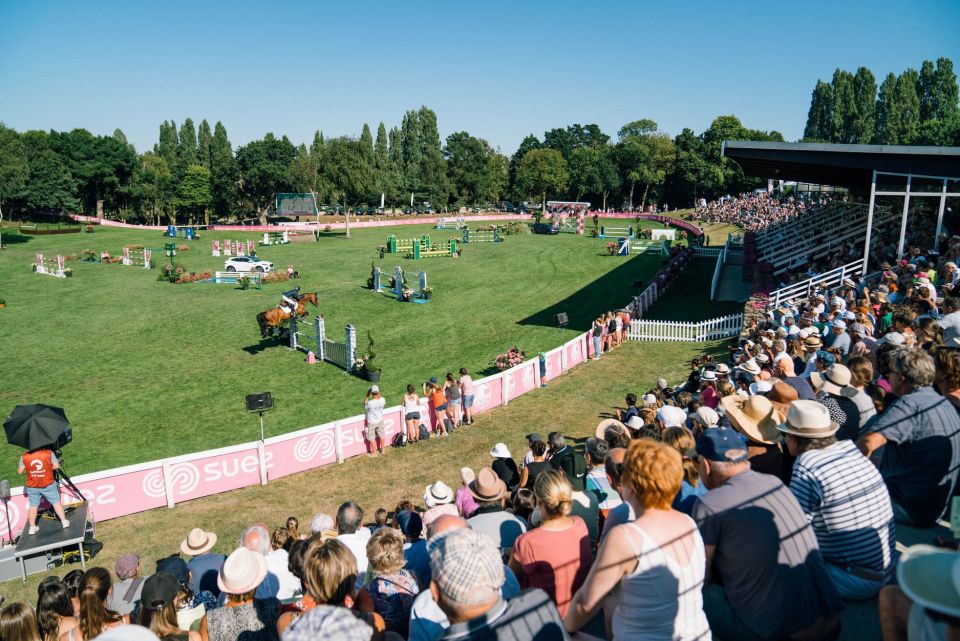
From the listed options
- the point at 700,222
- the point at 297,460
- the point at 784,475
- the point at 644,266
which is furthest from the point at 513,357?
the point at 700,222

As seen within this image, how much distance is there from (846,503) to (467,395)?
1199 centimetres

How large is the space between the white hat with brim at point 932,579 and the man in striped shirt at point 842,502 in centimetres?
157

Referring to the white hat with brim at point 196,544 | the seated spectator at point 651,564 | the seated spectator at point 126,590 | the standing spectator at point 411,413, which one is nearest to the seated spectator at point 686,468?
the seated spectator at point 651,564

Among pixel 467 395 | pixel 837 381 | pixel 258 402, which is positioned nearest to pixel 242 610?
pixel 837 381

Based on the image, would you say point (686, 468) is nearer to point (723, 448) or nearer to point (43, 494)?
point (723, 448)

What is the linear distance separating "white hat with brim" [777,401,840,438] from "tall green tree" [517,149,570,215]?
96.5 metres

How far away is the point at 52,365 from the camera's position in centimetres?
2100

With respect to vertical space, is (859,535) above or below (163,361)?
above

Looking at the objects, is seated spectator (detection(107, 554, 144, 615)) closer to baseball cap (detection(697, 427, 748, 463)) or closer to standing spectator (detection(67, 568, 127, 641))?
standing spectator (detection(67, 568, 127, 641))

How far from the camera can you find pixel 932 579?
2.44 meters

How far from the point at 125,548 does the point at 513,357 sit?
38.2 feet

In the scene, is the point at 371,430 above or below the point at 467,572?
below

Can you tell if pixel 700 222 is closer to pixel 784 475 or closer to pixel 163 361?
pixel 163 361

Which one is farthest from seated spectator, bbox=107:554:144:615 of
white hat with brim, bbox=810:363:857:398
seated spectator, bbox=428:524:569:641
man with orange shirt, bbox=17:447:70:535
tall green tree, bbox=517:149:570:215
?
tall green tree, bbox=517:149:570:215
